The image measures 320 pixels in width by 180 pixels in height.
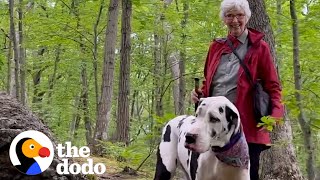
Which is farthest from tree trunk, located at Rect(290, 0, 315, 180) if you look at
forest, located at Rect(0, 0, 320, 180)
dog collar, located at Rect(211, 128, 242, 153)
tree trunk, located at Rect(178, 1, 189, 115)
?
tree trunk, located at Rect(178, 1, 189, 115)

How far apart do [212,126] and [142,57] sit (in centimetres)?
1280

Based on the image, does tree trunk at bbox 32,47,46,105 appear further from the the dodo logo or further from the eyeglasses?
the eyeglasses

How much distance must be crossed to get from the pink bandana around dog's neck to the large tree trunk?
2.88 m

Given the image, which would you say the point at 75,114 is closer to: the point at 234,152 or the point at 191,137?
the point at 234,152

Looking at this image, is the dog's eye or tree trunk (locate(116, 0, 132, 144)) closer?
the dog's eye

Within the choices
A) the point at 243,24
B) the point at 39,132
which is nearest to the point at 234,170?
the point at 243,24

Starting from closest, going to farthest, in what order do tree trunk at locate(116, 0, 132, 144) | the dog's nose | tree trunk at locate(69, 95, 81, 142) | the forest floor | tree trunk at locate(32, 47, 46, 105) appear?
the dog's nose < the forest floor < tree trunk at locate(116, 0, 132, 144) < tree trunk at locate(69, 95, 81, 142) < tree trunk at locate(32, 47, 46, 105)

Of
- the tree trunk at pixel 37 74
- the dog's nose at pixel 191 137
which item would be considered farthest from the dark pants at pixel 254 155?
the tree trunk at pixel 37 74

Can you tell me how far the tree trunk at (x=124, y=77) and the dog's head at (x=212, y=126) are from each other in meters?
5.63

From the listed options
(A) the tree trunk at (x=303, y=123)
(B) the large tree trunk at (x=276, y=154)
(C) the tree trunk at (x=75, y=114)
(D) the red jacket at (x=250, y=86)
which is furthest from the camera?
(C) the tree trunk at (x=75, y=114)

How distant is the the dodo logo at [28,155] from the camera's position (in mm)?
3127

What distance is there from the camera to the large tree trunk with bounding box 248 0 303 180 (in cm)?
561

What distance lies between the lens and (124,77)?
831 cm

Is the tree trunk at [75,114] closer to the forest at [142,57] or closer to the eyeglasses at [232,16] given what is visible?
the forest at [142,57]
